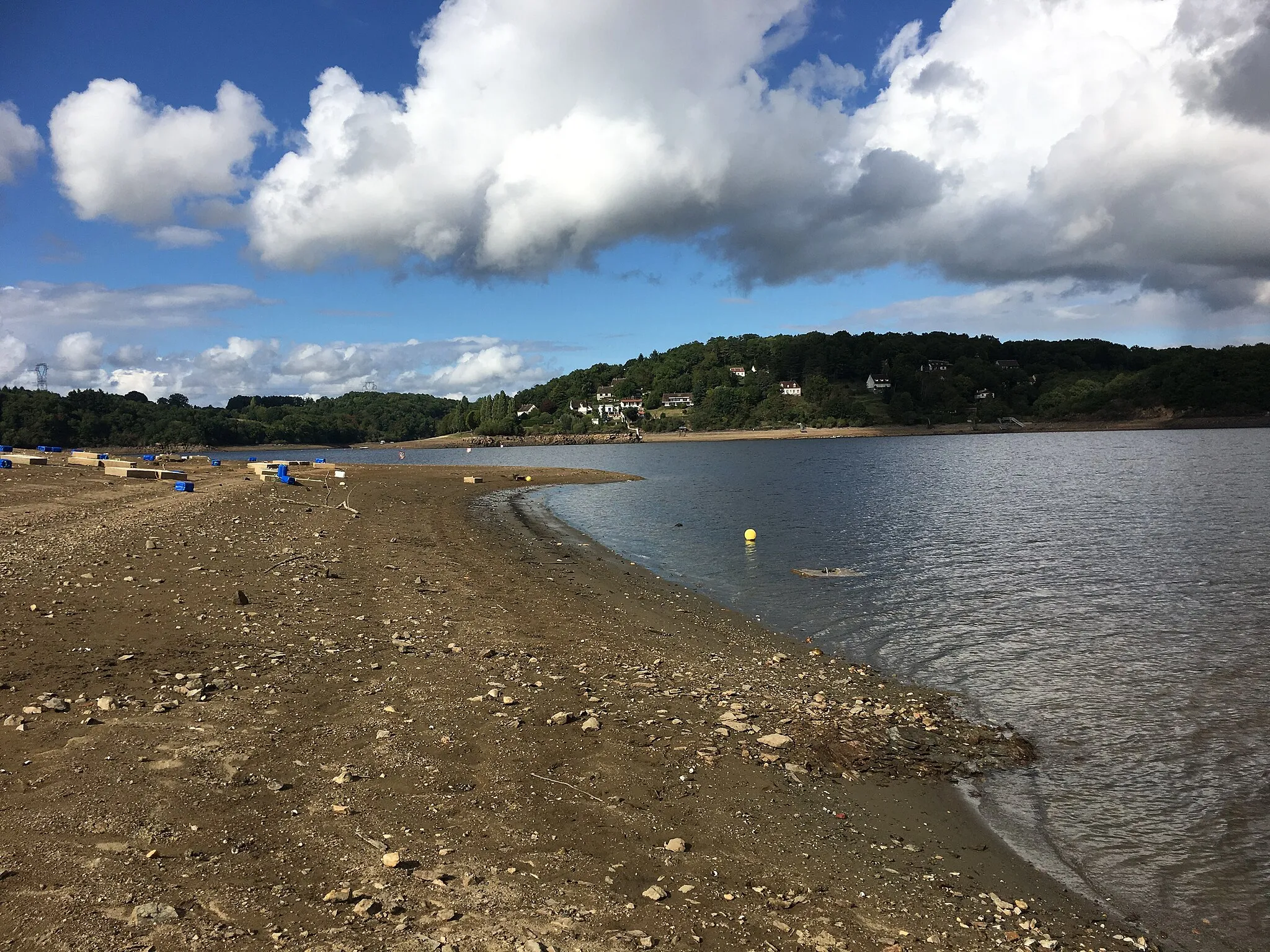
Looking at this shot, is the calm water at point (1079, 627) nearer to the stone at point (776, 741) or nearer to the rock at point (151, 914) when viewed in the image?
the stone at point (776, 741)

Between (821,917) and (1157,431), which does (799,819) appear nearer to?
(821,917)

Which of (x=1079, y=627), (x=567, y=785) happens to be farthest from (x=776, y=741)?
(x=1079, y=627)

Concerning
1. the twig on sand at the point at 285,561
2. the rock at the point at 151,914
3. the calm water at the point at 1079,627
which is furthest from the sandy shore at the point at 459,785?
the twig on sand at the point at 285,561

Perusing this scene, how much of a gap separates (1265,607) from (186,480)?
144 ft

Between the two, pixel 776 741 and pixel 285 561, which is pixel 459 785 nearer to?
pixel 776 741

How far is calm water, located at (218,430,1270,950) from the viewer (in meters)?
7.54

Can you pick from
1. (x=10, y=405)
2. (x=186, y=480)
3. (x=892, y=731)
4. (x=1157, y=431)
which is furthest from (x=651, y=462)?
(x=10, y=405)

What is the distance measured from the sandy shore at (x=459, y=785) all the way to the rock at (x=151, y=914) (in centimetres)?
3

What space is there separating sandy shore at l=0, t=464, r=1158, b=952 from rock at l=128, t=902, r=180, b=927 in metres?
0.03

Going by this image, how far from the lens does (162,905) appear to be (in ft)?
16.9

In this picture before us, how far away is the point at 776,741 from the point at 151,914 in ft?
22.8

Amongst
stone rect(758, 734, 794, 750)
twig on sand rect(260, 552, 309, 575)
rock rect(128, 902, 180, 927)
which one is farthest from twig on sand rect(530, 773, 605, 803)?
twig on sand rect(260, 552, 309, 575)

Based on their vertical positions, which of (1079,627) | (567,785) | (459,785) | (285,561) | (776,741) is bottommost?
(1079,627)

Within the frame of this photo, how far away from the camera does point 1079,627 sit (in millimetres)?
16359
